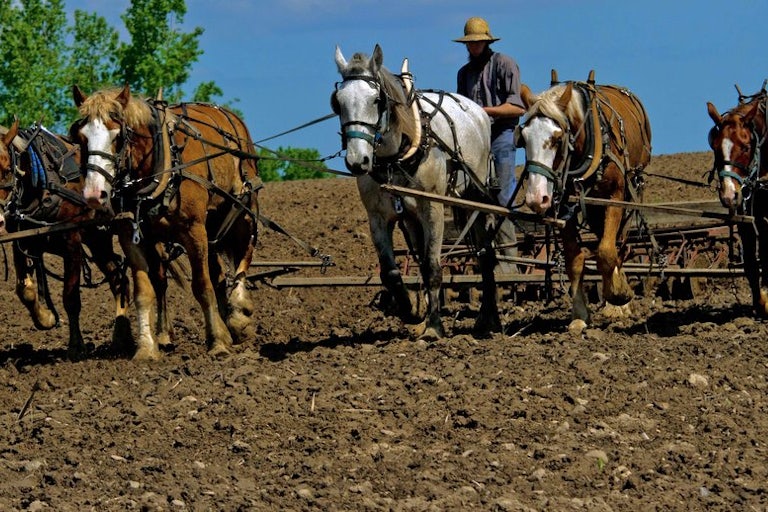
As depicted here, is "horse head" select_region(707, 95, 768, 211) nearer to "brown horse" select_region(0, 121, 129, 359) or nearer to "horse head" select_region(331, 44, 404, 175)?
"horse head" select_region(331, 44, 404, 175)

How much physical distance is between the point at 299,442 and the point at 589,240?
→ 6.69 m

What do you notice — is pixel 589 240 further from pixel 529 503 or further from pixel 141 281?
pixel 529 503

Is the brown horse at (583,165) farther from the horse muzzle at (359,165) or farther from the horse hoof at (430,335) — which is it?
the horse muzzle at (359,165)

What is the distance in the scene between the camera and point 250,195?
42.1ft

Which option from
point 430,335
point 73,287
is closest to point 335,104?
point 430,335

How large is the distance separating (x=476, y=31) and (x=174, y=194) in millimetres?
3003

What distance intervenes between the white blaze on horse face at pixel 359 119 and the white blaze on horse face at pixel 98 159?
1676 millimetres

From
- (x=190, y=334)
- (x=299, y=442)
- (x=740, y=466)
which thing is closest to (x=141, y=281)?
(x=190, y=334)

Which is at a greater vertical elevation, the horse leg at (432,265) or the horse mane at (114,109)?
the horse mane at (114,109)

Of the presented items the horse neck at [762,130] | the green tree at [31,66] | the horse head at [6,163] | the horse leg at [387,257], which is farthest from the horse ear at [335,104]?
the green tree at [31,66]

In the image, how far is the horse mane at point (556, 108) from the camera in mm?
11102

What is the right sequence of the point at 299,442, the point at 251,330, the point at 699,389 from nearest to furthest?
the point at 299,442 → the point at 699,389 → the point at 251,330

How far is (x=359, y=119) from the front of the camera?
10.6 m

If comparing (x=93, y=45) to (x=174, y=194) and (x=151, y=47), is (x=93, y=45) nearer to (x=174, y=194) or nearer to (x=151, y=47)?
(x=151, y=47)
